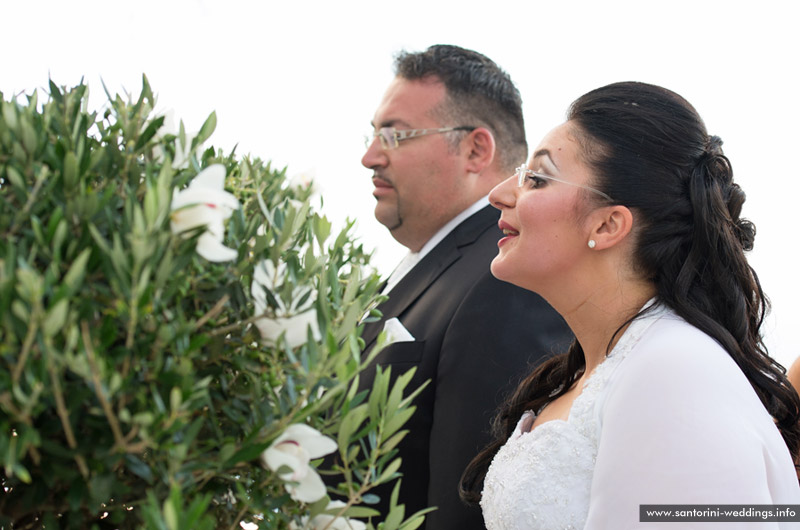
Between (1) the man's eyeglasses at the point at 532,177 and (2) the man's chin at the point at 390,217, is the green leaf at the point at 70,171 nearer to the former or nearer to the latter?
(1) the man's eyeglasses at the point at 532,177

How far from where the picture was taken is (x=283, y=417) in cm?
68

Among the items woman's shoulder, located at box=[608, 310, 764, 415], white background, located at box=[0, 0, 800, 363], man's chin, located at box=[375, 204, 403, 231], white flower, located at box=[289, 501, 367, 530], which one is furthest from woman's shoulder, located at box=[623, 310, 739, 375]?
white background, located at box=[0, 0, 800, 363]

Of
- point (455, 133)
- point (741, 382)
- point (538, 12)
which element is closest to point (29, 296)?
point (741, 382)

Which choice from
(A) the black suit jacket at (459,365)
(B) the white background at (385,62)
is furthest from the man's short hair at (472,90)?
(B) the white background at (385,62)

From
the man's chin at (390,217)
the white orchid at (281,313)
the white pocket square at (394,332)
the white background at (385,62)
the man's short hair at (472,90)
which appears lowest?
the white pocket square at (394,332)

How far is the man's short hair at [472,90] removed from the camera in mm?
2811

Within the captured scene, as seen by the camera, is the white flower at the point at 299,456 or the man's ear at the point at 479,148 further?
the man's ear at the point at 479,148

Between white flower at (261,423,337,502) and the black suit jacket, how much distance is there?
4.06 ft

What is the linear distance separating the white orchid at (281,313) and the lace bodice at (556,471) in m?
0.88

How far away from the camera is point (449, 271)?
7.71 feet

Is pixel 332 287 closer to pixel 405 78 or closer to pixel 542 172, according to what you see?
pixel 542 172

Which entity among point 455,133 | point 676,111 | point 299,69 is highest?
point 299,69

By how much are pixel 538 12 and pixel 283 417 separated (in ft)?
16.6

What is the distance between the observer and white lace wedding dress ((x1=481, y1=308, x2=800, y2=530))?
3.92ft
